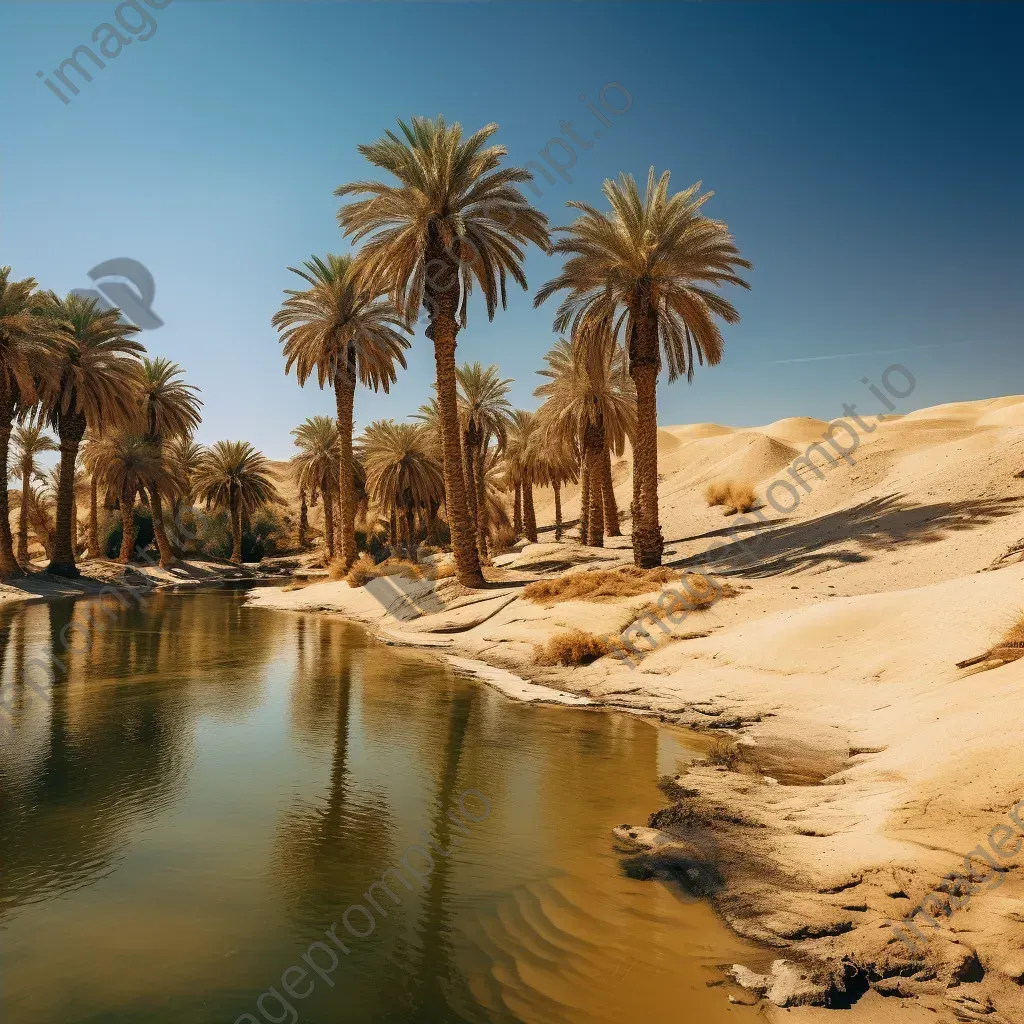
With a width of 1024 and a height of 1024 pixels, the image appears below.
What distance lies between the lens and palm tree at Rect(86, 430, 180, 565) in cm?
4200

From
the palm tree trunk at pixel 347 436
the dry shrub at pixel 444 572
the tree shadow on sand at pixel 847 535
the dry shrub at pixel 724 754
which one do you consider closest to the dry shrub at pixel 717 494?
the tree shadow on sand at pixel 847 535

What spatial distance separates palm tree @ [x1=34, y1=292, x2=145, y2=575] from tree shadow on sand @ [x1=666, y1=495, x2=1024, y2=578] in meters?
29.1

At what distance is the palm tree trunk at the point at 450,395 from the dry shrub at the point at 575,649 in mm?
8133

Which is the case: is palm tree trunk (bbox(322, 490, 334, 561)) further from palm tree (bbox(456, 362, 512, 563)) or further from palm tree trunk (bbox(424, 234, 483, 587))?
palm tree trunk (bbox(424, 234, 483, 587))

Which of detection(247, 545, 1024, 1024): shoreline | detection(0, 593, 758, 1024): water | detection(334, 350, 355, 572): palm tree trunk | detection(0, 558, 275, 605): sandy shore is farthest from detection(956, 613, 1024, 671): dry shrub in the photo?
detection(0, 558, 275, 605): sandy shore

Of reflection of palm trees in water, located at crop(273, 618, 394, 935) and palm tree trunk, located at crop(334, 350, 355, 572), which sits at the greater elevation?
palm tree trunk, located at crop(334, 350, 355, 572)

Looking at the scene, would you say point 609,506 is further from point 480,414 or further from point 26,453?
point 26,453

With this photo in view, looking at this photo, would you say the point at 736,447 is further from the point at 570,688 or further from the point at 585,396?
the point at 570,688

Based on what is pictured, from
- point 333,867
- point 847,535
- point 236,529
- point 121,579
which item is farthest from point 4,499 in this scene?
point 847,535

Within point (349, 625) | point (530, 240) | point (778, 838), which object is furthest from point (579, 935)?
point (530, 240)

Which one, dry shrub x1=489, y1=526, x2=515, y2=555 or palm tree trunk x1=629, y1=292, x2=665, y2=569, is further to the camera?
dry shrub x1=489, y1=526, x2=515, y2=555

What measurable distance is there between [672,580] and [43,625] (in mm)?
19568

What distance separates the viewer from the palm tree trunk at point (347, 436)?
109 feet

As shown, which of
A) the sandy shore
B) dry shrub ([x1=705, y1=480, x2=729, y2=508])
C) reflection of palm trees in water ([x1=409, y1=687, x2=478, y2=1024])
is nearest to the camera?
reflection of palm trees in water ([x1=409, y1=687, x2=478, y2=1024])
